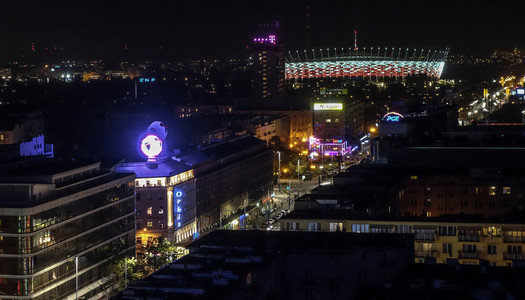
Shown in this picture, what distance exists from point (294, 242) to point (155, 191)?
69.3 ft

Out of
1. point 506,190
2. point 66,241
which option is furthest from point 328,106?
point 66,241

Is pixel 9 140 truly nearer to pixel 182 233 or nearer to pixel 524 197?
pixel 182 233

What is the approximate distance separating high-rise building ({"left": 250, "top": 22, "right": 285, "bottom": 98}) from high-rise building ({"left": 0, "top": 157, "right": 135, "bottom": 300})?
103 meters

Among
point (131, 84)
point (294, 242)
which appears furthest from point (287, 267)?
point (131, 84)

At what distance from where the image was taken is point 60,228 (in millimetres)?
37656

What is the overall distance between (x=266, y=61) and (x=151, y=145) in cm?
9534

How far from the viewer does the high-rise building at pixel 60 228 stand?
35812mm

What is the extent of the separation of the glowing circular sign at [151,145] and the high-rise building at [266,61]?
307 feet

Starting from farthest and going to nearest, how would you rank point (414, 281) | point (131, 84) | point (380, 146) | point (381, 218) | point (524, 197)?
1. point (131, 84)
2. point (380, 146)
3. point (524, 197)
4. point (381, 218)
5. point (414, 281)

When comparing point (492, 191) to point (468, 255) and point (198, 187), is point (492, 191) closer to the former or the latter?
point (198, 187)

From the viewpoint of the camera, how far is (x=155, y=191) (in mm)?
51812

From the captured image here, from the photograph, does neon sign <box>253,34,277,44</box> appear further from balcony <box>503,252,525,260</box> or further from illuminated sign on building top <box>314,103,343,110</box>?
balcony <box>503,252,525,260</box>

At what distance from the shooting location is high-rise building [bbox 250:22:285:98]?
146000mm

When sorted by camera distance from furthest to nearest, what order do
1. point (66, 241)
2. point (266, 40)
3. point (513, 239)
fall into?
point (266, 40) → point (513, 239) → point (66, 241)
